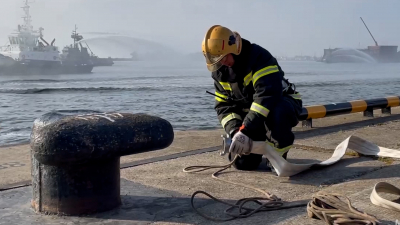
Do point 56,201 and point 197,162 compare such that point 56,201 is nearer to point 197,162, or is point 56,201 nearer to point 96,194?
point 96,194

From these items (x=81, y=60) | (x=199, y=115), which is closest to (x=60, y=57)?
(x=81, y=60)

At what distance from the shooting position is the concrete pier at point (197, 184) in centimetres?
311

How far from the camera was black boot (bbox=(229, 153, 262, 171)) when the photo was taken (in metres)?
4.42

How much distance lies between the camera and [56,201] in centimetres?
315

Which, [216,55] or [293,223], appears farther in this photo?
[216,55]

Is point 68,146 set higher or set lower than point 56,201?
higher

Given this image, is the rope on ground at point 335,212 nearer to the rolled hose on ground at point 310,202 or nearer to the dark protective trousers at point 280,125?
the rolled hose on ground at point 310,202

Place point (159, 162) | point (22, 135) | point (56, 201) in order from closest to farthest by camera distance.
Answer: point (56, 201) < point (159, 162) < point (22, 135)

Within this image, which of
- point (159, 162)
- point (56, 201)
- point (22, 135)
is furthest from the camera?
point (22, 135)

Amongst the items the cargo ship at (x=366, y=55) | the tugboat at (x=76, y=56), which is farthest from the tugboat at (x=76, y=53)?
the cargo ship at (x=366, y=55)

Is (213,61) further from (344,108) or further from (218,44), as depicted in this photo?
(344,108)

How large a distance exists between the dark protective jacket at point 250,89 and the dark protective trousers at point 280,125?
0.07 meters

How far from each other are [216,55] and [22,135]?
631cm

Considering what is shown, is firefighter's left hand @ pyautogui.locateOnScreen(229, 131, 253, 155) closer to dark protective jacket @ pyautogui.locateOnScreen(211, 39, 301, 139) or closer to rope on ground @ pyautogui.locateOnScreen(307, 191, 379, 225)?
dark protective jacket @ pyautogui.locateOnScreen(211, 39, 301, 139)
